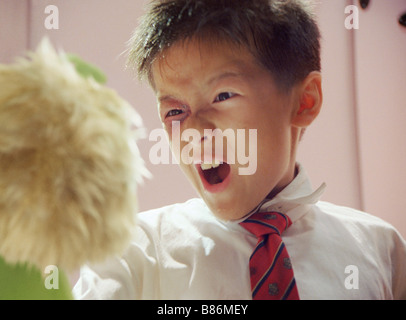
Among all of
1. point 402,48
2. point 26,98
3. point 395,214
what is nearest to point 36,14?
point 26,98

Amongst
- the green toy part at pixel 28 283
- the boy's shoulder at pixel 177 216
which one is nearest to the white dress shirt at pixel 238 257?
the boy's shoulder at pixel 177 216

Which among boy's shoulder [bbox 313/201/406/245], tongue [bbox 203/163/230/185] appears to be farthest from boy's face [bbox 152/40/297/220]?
boy's shoulder [bbox 313/201/406/245]

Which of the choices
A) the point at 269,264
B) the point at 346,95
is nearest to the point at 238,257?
the point at 269,264

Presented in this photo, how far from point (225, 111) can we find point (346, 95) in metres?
0.40

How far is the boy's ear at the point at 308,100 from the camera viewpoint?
610mm

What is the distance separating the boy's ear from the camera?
610 mm

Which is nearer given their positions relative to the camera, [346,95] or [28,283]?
[28,283]

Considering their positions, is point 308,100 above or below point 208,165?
above

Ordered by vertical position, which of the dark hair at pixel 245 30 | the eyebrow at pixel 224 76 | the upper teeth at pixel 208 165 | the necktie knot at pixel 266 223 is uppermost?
the dark hair at pixel 245 30

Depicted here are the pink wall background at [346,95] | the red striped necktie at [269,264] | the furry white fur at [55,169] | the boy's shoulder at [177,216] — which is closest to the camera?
the furry white fur at [55,169]

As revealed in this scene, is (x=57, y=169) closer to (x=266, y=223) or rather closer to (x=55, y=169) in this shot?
(x=55, y=169)

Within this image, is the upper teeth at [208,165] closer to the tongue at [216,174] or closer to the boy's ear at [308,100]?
the tongue at [216,174]

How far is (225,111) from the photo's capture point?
516 mm
